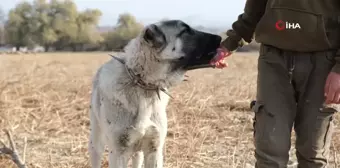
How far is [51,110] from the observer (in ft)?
23.3

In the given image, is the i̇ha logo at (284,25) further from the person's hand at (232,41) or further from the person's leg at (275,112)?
the person's hand at (232,41)

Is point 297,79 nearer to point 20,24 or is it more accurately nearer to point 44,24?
point 20,24

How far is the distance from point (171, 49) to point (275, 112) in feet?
2.99

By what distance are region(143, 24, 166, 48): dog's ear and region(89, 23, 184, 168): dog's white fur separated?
36mm

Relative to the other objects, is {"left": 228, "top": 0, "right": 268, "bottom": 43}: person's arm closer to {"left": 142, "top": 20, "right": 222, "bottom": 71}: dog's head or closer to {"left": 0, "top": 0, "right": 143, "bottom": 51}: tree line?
{"left": 142, "top": 20, "right": 222, "bottom": 71}: dog's head

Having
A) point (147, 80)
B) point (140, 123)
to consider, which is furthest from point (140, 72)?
point (140, 123)

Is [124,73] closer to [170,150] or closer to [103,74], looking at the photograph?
[103,74]

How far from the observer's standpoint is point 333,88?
8.72 ft

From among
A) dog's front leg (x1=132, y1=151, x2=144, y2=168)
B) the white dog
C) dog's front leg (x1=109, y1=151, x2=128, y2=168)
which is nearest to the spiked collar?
the white dog

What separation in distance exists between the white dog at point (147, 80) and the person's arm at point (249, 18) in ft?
0.88

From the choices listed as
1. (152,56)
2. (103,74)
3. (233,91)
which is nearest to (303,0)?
(152,56)

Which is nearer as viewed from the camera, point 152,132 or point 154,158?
point 152,132

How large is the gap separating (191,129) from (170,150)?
0.68 m

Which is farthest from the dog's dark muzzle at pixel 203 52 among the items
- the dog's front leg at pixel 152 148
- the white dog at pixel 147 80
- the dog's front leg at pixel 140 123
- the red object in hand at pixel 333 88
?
the red object in hand at pixel 333 88
